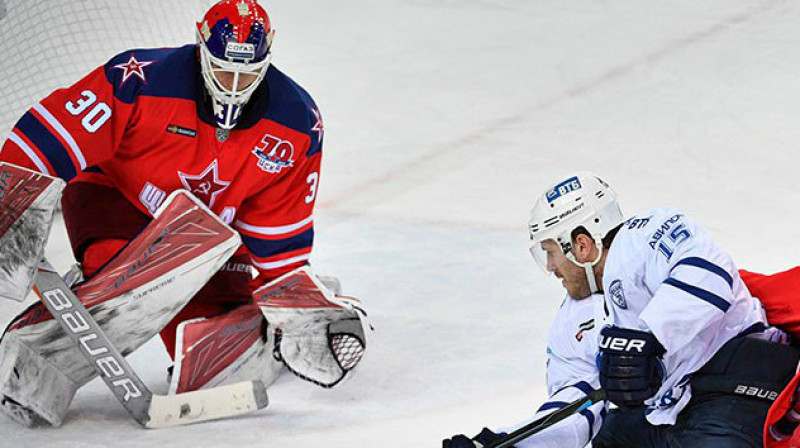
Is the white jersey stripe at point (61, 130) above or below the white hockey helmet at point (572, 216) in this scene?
below

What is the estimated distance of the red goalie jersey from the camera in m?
3.07

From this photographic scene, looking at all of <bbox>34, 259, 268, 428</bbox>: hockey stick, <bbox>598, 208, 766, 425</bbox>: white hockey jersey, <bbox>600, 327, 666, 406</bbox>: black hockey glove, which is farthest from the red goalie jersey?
<bbox>600, 327, 666, 406</bbox>: black hockey glove

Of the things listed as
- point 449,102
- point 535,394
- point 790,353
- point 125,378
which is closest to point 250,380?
point 125,378

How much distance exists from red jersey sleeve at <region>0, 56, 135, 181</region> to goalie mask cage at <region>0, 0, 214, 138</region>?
1.02m

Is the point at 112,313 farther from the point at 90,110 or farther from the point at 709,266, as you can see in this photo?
the point at 709,266

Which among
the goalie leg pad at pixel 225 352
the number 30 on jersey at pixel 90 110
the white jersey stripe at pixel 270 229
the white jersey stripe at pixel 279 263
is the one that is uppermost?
the number 30 on jersey at pixel 90 110

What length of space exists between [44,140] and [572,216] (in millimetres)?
1285

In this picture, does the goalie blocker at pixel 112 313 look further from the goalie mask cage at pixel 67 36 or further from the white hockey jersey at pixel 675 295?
the goalie mask cage at pixel 67 36

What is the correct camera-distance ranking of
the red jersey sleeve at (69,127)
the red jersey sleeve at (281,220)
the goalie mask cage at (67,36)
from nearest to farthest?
the red jersey sleeve at (69,127) → the red jersey sleeve at (281,220) → the goalie mask cage at (67,36)

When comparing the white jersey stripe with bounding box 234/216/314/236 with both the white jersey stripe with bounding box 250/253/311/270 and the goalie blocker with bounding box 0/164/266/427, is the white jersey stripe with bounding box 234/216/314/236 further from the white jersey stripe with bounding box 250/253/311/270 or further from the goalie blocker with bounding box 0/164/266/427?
the goalie blocker with bounding box 0/164/266/427

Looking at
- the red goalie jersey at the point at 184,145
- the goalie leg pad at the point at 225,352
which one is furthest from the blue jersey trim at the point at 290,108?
the goalie leg pad at the point at 225,352

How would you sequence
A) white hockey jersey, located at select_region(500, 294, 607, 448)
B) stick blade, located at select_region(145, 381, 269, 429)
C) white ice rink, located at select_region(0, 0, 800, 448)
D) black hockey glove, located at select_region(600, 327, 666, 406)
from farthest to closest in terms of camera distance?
white ice rink, located at select_region(0, 0, 800, 448) < stick blade, located at select_region(145, 381, 269, 429) < white hockey jersey, located at select_region(500, 294, 607, 448) < black hockey glove, located at select_region(600, 327, 666, 406)

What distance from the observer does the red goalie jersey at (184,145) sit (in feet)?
10.1

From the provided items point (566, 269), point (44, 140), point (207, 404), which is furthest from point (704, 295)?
point (44, 140)
